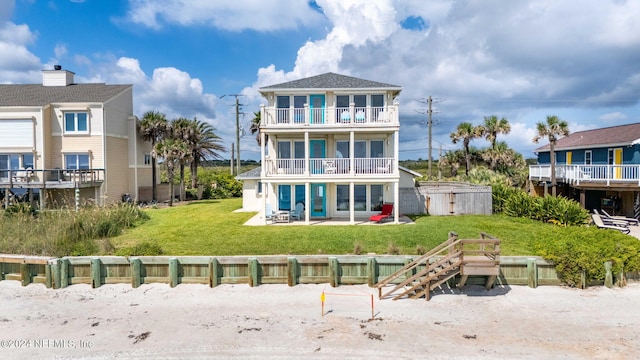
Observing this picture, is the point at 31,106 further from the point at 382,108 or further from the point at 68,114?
the point at 382,108

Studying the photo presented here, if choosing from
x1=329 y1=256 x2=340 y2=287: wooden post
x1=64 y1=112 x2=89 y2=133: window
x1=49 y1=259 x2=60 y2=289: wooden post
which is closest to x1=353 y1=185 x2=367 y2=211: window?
x1=329 y1=256 x2=340 y2=287: wooden post

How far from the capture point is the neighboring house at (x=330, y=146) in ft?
66.7

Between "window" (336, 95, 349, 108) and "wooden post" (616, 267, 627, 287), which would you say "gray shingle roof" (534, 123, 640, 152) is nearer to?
"wooden post" (616, 267, 627, 287)

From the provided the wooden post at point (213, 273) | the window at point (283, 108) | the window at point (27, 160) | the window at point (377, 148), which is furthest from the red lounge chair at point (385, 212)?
the window at point (27, 160)

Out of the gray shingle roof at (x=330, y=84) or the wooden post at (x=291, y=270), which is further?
the gray shingle roof at (x=330, y=84)

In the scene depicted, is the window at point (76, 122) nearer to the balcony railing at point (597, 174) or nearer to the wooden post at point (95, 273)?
the wooden post at point (95, 273)

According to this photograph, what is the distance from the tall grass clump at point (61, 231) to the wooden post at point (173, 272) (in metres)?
4.21

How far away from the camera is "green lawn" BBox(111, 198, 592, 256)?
47.3 ft

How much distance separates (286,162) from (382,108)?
20.7 feet

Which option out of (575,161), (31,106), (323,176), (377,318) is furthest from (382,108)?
(31,106)

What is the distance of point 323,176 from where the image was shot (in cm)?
2041

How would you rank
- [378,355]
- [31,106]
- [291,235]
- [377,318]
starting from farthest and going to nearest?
1. [31,106]
2. [291,235]
3. [377,318]
4. [378,355]

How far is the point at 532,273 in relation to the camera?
452 inches

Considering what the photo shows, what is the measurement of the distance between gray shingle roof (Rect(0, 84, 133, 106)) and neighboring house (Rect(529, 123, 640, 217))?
106 feet
